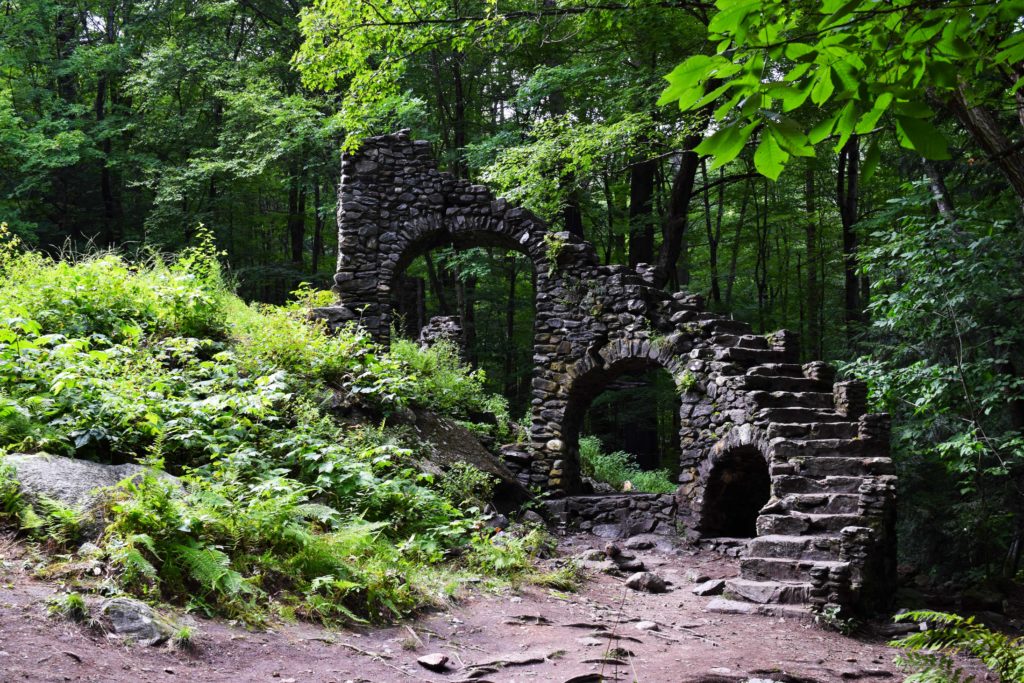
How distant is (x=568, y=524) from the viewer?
12.0m

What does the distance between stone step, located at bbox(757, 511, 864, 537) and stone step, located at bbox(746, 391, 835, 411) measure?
7.34 ft

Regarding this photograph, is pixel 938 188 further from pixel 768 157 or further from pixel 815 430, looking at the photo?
pixel 768 157

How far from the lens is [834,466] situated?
27.4 feet

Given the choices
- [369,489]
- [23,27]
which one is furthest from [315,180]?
[369,489]

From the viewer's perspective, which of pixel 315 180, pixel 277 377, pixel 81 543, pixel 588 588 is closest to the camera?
pixel 81 543

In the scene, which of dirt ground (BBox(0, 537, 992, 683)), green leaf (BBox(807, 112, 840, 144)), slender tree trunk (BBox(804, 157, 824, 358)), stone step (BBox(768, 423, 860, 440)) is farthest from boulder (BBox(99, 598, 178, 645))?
slender tree trunk (BBox(804, 157, 824, 358))

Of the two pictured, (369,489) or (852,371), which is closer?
(369,489)

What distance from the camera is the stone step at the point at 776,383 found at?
10.2 metres

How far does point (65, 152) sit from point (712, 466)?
58.8 feet

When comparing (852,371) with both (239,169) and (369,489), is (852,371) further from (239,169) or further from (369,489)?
(239,169)

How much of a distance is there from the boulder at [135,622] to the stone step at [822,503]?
6.48 m

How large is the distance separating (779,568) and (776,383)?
3.61 meters

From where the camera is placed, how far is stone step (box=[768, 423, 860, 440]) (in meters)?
8.97

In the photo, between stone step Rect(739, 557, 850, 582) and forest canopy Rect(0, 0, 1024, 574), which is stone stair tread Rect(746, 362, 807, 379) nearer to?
forest canopy Rect(0, 0, 1024, 574)
